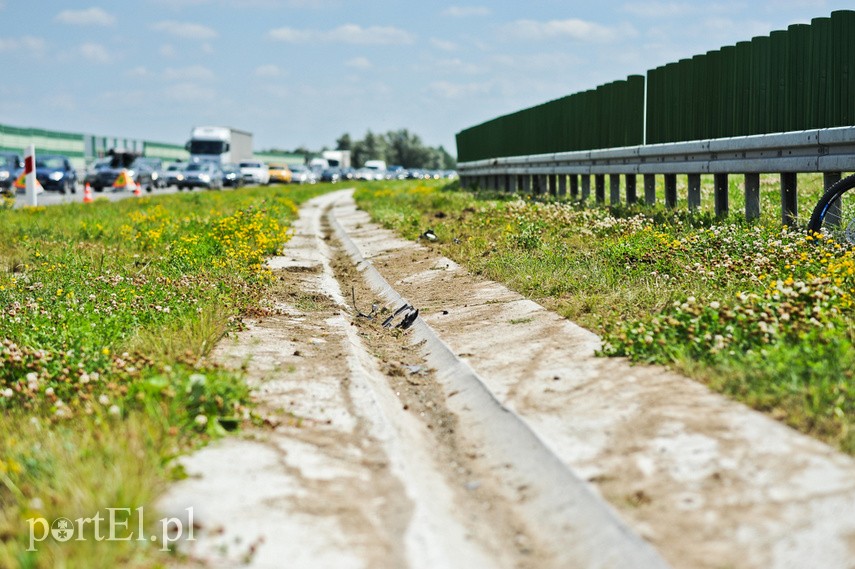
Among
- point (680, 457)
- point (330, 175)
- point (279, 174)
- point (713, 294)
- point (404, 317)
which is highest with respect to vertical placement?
point (330, 175)

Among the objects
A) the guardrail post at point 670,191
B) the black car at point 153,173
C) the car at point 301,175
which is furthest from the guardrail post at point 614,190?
the car at point 301,175

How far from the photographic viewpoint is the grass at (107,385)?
3865 millimetres

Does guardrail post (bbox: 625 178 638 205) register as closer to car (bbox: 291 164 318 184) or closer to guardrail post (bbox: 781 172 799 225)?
guardrail post (bbox: 781 172 799 225)

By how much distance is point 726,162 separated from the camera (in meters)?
13.2

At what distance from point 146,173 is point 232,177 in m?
4.85

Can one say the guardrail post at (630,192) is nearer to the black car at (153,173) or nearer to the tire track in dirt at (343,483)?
the tire track in dirt at (343,483)

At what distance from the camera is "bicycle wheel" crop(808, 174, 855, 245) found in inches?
362

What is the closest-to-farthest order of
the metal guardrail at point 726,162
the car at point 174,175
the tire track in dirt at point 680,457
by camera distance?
the tire track in dirt at point 680,457 < the metal guardrail at point 726,162 < the car at point 174,175

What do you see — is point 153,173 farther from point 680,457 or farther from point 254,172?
point 680,457

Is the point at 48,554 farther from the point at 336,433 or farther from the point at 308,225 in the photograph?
the point at 308,225

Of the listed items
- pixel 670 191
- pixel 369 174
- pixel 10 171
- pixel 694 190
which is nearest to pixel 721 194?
pixel 694 190

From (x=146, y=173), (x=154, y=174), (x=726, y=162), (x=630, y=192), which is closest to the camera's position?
(x=726, y=162)

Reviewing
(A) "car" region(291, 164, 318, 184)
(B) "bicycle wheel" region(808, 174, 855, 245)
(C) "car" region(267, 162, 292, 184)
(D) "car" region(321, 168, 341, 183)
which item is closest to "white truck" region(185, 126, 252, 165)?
(C) "car" region(267, 162, 292, 184)

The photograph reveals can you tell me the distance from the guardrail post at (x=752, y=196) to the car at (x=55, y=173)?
3391 centimetres
